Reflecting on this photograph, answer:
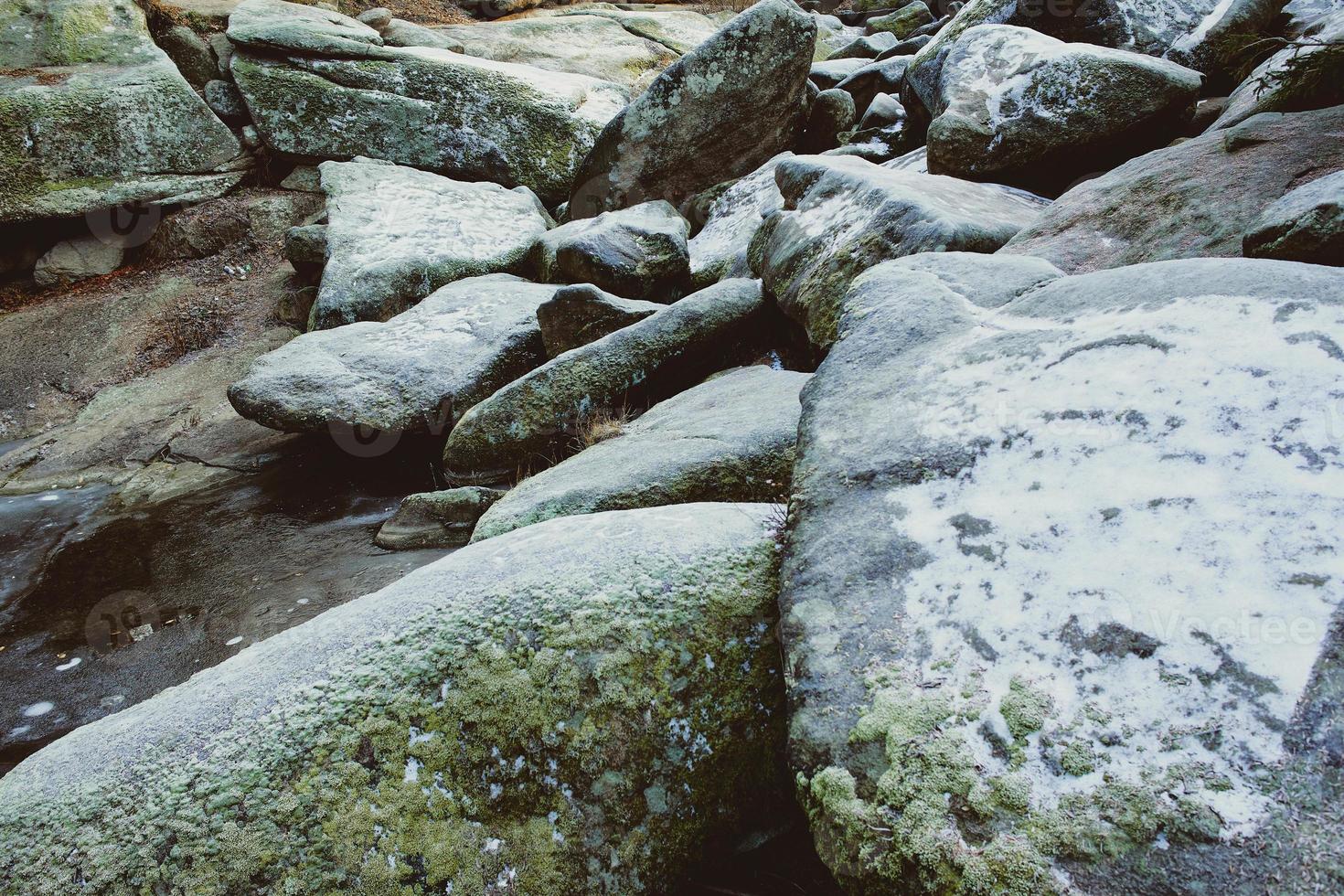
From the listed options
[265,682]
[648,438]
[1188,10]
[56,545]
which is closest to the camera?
[265,682]

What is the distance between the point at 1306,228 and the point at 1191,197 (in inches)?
57.0

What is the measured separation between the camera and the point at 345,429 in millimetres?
6680

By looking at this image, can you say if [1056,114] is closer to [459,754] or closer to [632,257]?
[632,257]

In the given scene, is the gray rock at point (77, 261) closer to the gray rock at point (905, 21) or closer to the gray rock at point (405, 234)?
the gray rock at point (405, 234)

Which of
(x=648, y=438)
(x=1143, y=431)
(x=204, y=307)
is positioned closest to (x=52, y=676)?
(x=648, y=438)

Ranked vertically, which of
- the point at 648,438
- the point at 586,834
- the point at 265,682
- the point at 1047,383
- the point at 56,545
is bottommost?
the point at 56,545

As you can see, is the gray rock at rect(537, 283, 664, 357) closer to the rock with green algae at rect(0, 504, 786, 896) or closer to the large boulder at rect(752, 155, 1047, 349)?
the large boulder at rect(752, 155, 1047, 349)

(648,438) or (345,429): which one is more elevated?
(648,438)

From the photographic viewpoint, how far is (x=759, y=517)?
2.80 m

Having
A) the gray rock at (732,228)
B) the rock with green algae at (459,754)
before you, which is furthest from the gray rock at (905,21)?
the rock with green algae at (459,754)

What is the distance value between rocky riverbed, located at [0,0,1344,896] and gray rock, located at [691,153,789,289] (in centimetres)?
6

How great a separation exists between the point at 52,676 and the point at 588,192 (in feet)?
25.6

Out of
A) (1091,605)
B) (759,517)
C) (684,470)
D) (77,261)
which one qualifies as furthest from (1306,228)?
(77,261)

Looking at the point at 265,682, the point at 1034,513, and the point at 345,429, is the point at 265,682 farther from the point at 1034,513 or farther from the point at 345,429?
the point at 345,429
